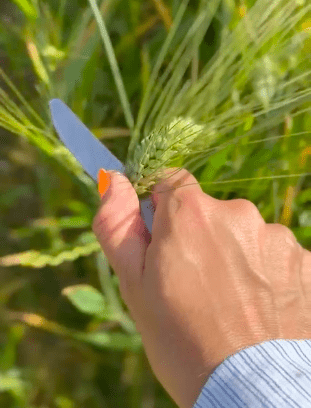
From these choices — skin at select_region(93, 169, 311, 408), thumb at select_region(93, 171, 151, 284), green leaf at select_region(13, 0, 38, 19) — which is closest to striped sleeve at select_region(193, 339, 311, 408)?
skin at select_region(93, 169, 311, 408)

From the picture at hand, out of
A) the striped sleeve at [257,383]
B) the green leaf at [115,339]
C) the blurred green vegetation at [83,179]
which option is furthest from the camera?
the green leaf at [115,339]

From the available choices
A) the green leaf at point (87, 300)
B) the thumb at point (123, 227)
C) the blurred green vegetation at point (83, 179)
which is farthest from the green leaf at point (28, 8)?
the green leaf at point (87, 300)

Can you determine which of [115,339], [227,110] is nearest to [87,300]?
[115,339]

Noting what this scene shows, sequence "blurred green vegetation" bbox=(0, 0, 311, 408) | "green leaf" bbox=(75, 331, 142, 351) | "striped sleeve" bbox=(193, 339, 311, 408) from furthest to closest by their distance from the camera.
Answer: "green leaf" bbox=(75, 331, 142, 351) < "blurred green vegetation" bbox=(0, 0, 311, 408) < "striped sleeve" bbox=(193, 339, 311, 408)

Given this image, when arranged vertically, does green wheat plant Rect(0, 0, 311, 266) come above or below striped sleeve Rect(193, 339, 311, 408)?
above

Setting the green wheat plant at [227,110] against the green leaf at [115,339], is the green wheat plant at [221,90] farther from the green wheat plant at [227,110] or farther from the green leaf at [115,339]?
the green leaf at [115,339]

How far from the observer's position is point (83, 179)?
1.98 feet

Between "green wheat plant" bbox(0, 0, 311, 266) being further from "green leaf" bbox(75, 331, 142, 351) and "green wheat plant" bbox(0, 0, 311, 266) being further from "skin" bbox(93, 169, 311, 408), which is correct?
"green leaf" bbox(75, 331, 142, 351)

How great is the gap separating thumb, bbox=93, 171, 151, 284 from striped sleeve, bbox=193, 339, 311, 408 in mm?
133

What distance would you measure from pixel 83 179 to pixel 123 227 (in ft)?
0.45

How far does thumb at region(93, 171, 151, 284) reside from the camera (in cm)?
49

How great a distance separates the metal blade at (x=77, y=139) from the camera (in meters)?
0.52

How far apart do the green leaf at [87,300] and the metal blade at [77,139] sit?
204 mm

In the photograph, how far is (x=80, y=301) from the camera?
0.65m
